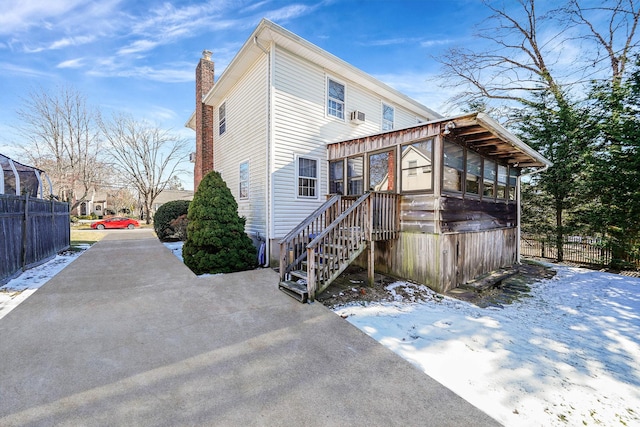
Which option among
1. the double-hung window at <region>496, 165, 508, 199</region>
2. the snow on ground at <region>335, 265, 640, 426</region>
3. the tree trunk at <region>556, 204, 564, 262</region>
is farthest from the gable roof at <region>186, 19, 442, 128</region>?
the tree trunk at <region>556, 204, 564, 262</region>

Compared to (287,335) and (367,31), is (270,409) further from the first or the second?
(367,31)

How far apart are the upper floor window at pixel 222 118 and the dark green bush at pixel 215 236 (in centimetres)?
404

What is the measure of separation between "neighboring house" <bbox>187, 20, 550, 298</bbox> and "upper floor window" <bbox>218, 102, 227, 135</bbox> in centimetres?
11

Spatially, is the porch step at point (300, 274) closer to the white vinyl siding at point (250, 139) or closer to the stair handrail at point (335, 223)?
the stair handrail at point (335, 223)

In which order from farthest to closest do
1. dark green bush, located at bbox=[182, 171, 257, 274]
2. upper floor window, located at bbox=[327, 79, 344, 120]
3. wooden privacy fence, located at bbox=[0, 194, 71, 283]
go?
1. upper floor window, located at bbox=[327, 79, 344, 120]
2. dark green bush, located at bbox=[182, 171, 257, 274]
3. wooden privacy fence, located at bbox=[0, 194, 71, 283]

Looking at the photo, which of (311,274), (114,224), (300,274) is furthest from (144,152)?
(311,274)

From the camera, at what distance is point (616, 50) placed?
11617mm

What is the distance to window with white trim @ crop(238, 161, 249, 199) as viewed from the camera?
29.0ft

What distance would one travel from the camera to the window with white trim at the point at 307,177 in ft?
26.5

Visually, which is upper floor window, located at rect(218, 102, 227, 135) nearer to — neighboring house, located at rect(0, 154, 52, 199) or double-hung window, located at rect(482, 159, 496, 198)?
neighboring house, located at rect(0, 154, 52, 199)

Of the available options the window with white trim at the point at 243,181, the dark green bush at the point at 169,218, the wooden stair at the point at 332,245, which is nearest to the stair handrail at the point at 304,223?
the wooden stair at the point at 332,245

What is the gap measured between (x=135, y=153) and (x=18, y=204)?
20.0 metres

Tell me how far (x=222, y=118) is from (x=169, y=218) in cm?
558

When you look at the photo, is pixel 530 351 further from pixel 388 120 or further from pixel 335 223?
pixel 388 120
